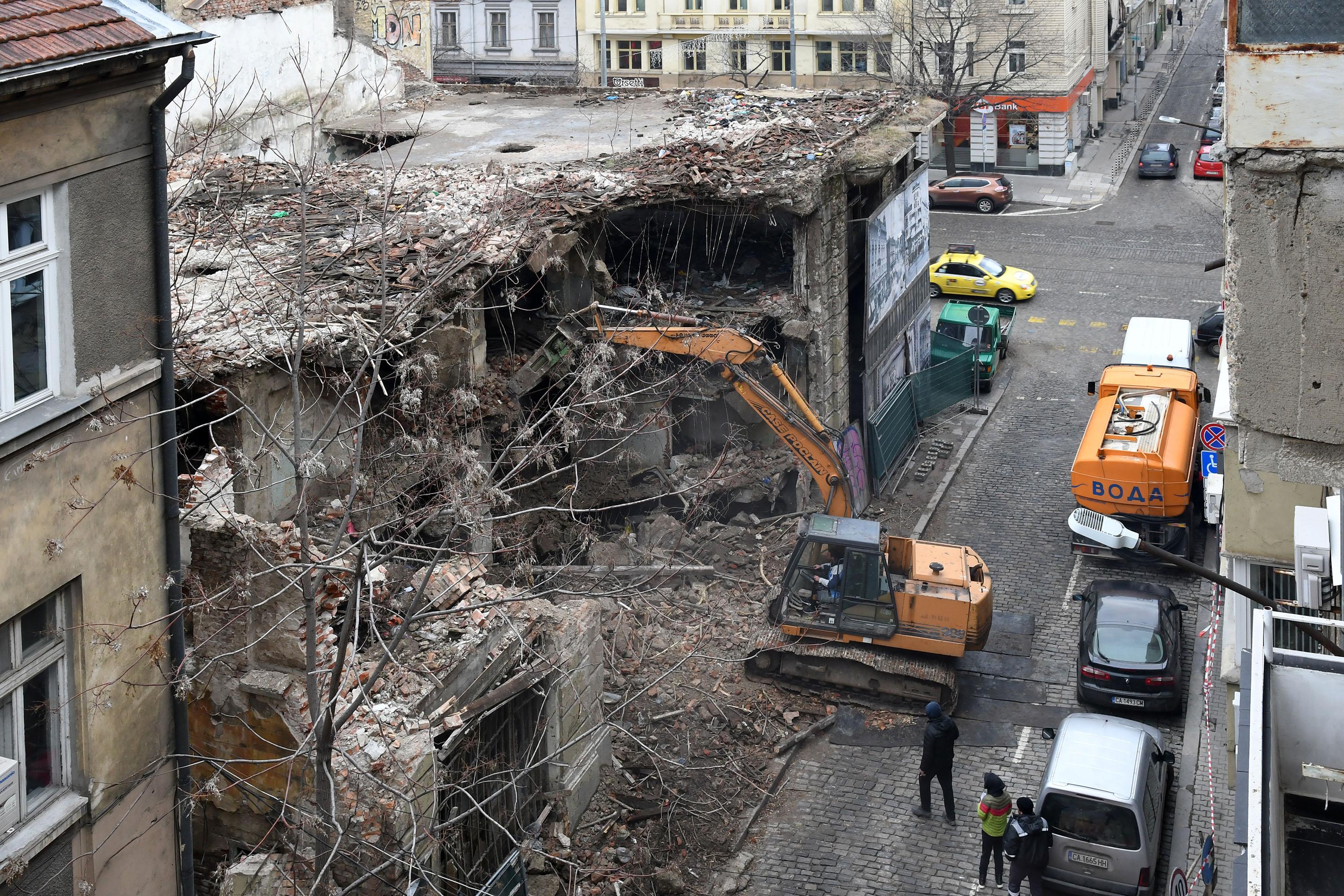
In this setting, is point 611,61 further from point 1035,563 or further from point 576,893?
point 576,893

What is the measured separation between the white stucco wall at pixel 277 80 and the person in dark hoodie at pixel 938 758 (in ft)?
50.7

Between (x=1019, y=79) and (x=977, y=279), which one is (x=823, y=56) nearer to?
(x=1019, y=79)

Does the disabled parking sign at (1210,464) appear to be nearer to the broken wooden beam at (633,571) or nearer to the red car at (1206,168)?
the broken wooden beam at (633,571)

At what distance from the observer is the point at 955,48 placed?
49.7 meters

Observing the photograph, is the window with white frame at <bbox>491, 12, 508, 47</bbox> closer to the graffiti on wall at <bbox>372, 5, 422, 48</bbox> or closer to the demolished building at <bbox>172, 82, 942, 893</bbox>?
the graffiti on wall at <bbox>372, 5, 422, 48</bbox>

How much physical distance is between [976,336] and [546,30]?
36148mm

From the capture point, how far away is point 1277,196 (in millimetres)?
7418

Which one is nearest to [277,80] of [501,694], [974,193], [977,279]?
[977,279]

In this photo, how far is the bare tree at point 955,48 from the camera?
1929 inches

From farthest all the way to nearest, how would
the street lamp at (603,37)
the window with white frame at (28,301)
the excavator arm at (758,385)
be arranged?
the street lamp at (603,37)
the excavator arm at (758,385)
the window with white frame at (28,301)

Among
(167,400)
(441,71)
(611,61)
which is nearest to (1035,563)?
(167,400)

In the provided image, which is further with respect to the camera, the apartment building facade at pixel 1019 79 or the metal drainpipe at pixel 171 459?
the apartment building facade at pixel 1019 79

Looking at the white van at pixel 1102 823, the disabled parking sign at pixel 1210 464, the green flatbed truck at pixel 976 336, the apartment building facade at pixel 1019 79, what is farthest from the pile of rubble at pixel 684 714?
the apartment building facade at pixel 1019 79

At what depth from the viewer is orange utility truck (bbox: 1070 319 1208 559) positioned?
2233cm
